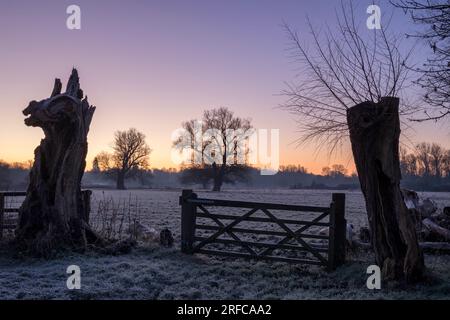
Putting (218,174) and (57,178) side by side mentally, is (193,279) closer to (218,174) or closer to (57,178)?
(57,178)

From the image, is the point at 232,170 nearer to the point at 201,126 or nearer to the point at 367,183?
the point at 201,126

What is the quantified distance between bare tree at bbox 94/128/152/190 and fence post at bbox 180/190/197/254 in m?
63.4

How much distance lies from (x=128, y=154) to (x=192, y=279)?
67904mm

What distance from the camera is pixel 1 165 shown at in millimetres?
86750

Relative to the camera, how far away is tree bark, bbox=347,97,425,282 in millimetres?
8078

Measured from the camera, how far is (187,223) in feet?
36.3

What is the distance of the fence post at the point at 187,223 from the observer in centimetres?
1094

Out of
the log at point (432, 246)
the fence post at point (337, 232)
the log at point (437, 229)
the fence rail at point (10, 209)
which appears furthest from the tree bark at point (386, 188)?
the fence rail at point (10, 209)

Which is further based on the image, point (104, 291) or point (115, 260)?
point (115, 260)

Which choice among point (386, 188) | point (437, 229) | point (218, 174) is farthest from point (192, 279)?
point (218, 174)

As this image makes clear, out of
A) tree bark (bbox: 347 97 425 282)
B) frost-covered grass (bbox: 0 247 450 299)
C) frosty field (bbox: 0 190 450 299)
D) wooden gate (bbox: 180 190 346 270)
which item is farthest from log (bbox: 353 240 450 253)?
tree bark (bbox: 347 97 425 282)

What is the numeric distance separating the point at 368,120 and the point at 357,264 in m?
3.08

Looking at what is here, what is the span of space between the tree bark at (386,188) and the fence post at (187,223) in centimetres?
440
